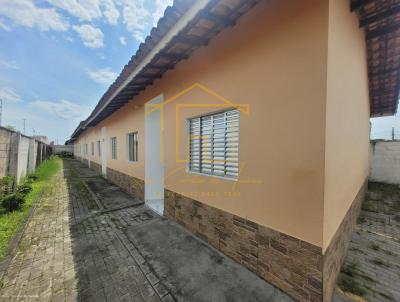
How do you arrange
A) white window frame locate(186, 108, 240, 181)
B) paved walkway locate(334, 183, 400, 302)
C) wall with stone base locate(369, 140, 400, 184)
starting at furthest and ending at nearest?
wall with stone base locate(369, 140, 400, 184) → white window frame locate(186, 108, 240, 181) → paved walkway locate(334, 183, 400, 302)

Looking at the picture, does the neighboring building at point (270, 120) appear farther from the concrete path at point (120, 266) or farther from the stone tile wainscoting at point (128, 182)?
the stone tile wainscoting at point (128, 182)

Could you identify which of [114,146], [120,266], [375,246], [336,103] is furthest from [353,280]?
[114,146]

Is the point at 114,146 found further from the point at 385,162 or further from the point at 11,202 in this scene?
the point at 385,162

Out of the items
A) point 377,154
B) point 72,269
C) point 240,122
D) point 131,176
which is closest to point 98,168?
point 131,176

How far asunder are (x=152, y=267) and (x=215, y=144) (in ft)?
7.94

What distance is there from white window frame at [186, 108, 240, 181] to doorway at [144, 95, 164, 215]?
2357 mm

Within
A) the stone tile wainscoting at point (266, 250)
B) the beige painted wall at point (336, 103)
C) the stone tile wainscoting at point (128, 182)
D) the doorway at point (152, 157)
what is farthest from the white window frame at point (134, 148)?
the beige painted wall at point (336, 103)

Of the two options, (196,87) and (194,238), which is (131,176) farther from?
(196,87)

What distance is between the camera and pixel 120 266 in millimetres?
2895

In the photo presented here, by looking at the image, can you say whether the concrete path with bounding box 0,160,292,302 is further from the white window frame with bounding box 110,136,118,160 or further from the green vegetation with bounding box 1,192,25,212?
the white window frame with bounding box 110,136,118,160

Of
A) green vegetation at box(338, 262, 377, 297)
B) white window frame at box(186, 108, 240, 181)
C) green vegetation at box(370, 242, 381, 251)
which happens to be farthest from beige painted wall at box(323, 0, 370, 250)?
green vegetation at box(370, 242, 381, 251)

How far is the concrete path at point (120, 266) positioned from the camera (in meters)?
2.36

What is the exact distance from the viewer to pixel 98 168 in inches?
541

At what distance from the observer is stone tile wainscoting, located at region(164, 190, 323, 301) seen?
2.12 meters
